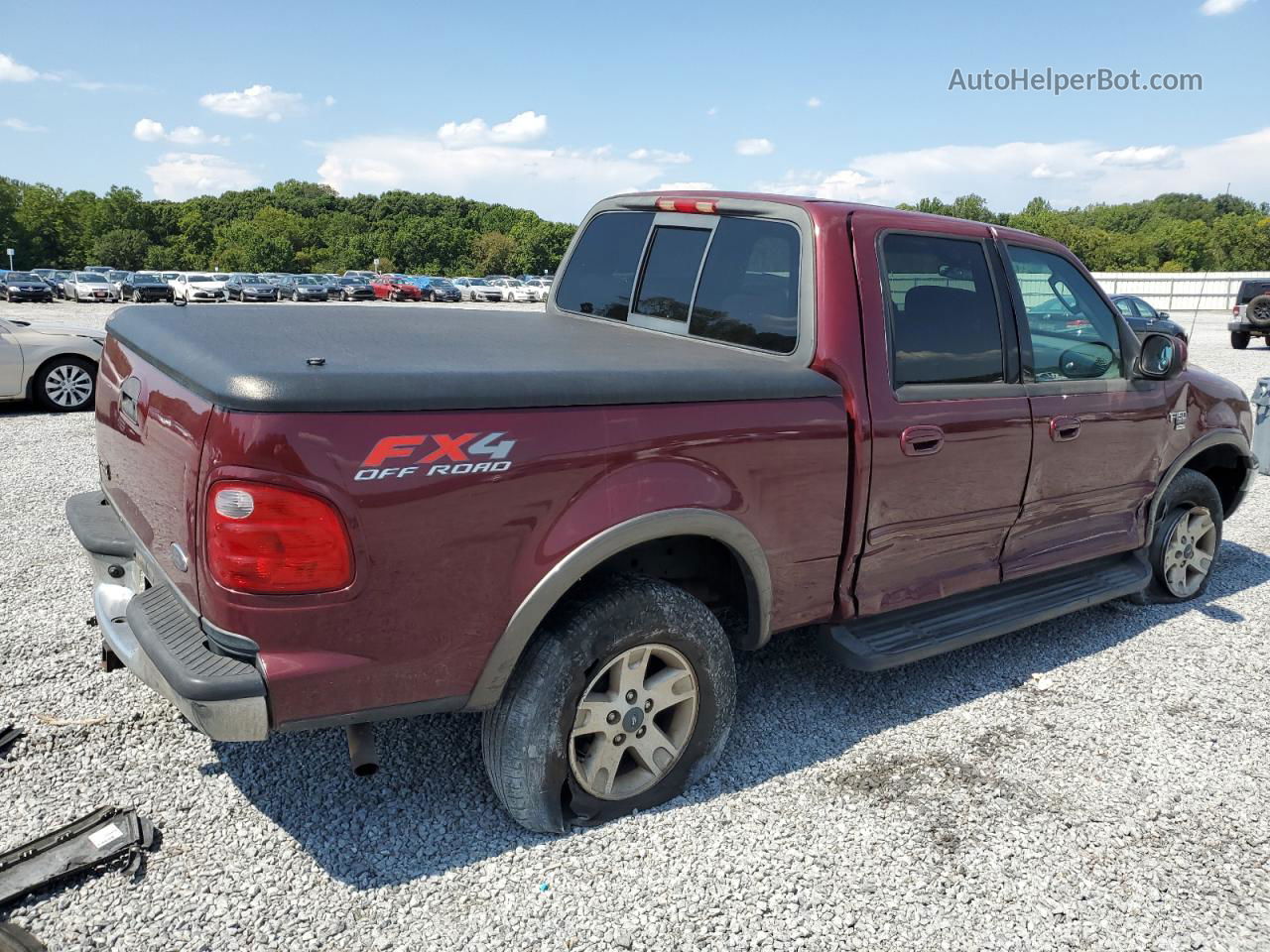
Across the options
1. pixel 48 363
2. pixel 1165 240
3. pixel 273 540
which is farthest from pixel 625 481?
pixel 1165 240

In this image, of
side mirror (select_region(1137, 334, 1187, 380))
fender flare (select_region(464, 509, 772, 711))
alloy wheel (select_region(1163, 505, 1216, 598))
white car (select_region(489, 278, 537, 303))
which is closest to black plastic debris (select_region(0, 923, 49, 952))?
fender flare (select_region(464, 509, 772, 711))

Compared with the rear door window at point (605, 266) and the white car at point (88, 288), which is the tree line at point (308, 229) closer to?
the white car at point (88, 288)

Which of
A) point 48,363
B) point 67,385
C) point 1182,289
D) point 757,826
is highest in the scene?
point 1182,289

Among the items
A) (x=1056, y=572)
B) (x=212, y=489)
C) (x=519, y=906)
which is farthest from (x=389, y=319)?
(x=1056, y=572)

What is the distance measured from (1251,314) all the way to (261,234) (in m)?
107

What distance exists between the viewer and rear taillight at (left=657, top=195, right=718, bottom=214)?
3725 millimetres

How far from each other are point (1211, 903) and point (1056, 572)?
1.93m

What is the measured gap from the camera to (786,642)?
14.9 feet

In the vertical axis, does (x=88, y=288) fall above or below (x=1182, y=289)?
below

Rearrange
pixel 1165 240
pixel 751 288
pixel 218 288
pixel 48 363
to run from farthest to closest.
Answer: pixel 1165 240
pixel 218 288
pixel 48 363
pixel 751 288

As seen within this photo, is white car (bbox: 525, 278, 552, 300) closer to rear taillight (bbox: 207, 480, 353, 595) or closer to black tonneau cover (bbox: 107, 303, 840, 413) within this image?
→ black tonneau cover (bbox: 107, 303, 840, 413)

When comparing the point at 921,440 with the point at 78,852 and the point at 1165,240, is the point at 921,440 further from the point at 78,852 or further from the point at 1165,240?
the point at 1165,240

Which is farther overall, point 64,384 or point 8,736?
point 64,384

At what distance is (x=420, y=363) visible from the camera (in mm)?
2529
